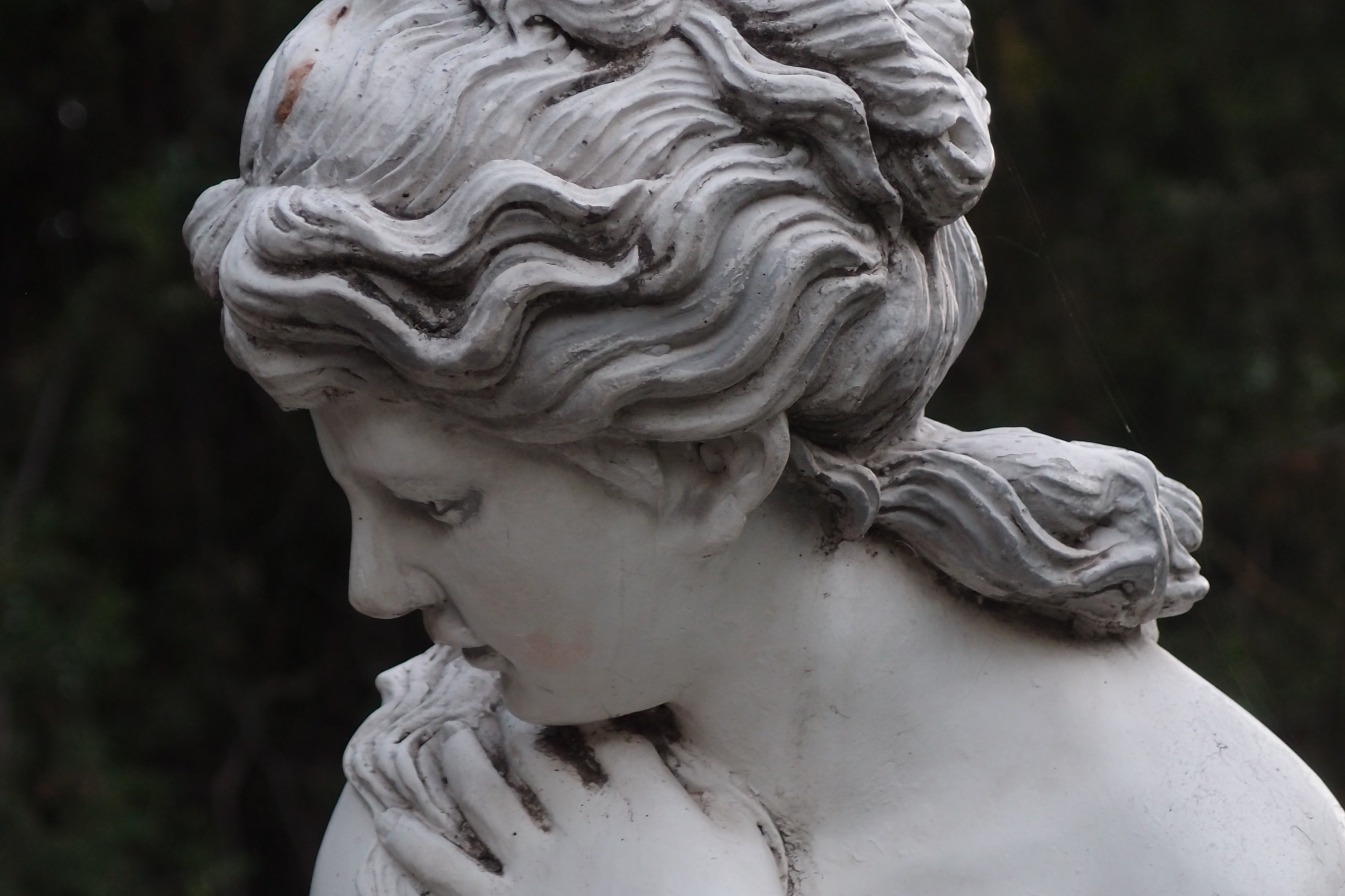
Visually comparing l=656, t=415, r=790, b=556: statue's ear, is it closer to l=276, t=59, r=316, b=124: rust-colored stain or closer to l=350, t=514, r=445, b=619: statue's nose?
l=350, t=514, r=445, b=619: statue's nose

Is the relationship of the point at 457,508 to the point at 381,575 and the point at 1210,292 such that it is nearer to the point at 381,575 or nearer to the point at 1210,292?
the point at 381,575

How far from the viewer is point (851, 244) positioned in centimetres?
115

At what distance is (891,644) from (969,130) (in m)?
0.40

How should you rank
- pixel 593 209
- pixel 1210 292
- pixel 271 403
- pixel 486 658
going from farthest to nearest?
pixel 1210 292
pixel 271 403
pixel 486 658
pixel 593 209

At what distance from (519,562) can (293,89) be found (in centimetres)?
36

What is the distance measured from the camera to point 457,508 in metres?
1.24

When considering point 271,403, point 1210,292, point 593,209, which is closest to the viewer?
point 593,209

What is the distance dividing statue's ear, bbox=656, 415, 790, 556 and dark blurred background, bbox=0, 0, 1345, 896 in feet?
4.92

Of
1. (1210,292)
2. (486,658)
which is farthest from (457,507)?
(1210,292)

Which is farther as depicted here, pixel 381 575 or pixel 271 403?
pixel 271 403

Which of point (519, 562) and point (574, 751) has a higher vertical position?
point (519, 562)

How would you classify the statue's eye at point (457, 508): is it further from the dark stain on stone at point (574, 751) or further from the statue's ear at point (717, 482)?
the dark stain on stone at point (574, 751)

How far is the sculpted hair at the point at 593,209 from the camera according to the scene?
1102 millimetres

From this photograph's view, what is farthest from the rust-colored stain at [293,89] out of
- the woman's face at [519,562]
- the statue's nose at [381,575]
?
the statue's nose at [381,575]
